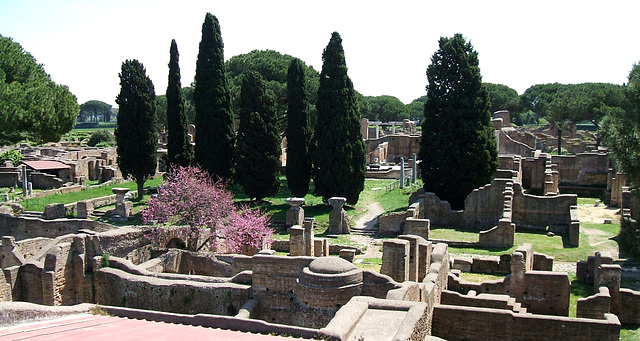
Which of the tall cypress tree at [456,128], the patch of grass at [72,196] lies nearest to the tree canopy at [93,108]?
the patch of grass at [72,196]

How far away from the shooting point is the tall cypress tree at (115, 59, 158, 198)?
3962 centimetres

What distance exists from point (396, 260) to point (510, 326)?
4111mm

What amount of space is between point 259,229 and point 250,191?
1071 cm

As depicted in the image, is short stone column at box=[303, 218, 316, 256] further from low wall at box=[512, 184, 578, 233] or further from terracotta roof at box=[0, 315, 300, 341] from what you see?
terracotta roof at box=[0, 315, 300, 341]

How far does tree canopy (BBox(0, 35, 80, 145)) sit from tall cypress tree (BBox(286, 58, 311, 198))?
13.2 m

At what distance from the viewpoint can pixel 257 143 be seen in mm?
37094

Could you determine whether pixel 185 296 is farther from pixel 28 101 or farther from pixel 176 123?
pixel 176 123

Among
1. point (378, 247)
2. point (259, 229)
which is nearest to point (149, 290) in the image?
point (259, 229)

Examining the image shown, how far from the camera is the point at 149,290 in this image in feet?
62.9

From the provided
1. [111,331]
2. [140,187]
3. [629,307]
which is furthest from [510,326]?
[140,187]

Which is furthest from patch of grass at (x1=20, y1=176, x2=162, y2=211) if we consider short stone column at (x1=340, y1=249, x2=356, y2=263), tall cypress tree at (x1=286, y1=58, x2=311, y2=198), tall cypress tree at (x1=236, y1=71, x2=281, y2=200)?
short stone column at (x1=340, y1=249, x2=356, y2=263)

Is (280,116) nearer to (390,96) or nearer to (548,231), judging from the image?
(548,231)

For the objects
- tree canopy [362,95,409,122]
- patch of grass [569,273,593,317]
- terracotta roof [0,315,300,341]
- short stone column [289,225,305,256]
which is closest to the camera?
terracotta roof [0,315,300,341]

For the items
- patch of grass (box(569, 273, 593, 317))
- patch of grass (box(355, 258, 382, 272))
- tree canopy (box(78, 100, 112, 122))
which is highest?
tree canopy (box(78, 100, 112, 122))
